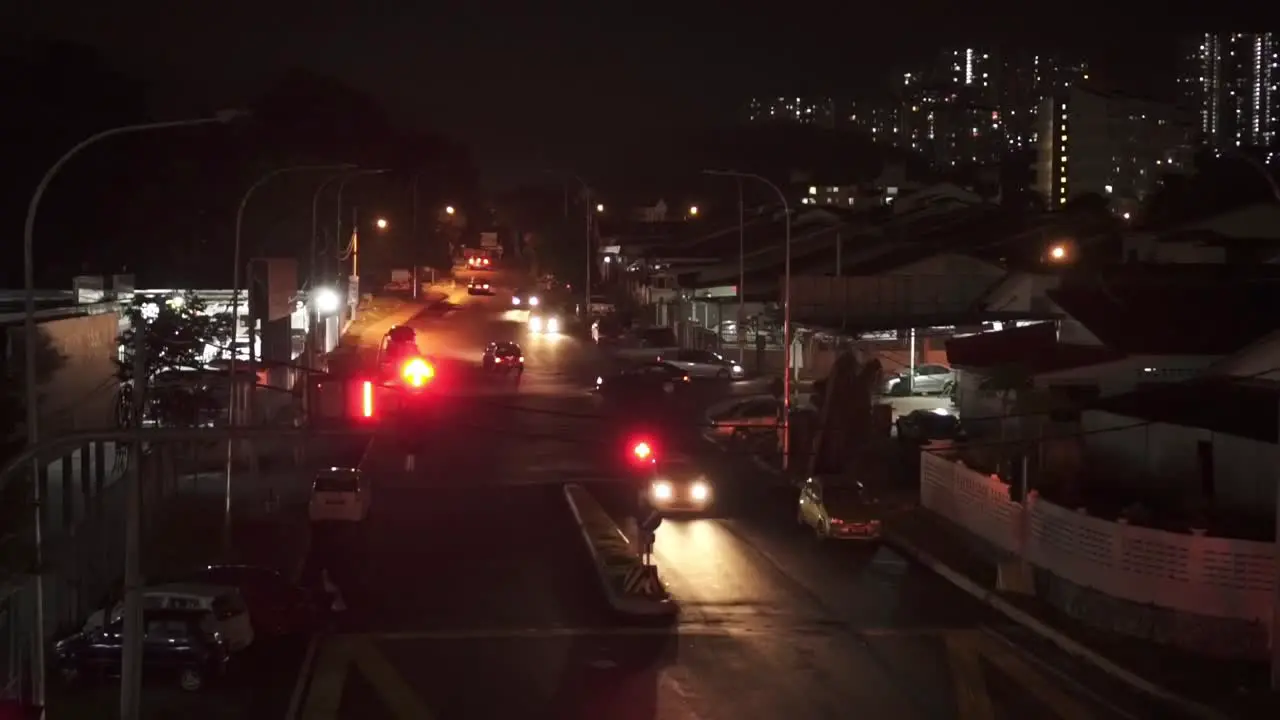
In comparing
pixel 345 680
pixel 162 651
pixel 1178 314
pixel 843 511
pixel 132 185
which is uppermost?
pixel 132 185

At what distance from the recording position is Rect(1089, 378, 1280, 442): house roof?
89.3 feet

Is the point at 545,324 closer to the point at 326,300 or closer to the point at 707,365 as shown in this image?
the point at 326,300

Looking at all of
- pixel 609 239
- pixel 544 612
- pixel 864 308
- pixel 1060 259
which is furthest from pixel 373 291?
pixel 544 612

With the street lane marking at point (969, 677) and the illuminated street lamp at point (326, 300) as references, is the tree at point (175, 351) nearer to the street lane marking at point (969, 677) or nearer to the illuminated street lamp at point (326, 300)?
the illuminated street lamp at point (326, 300)

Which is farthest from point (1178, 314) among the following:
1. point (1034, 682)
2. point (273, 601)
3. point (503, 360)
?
point (503, 360)

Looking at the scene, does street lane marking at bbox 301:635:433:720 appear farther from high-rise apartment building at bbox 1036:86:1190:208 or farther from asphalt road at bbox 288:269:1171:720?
high-rise apartment building at bbox 1036:86:1190:208

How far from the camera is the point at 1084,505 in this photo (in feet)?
84.8

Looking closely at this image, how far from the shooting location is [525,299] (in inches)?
4102

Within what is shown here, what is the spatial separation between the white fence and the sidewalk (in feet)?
2.14

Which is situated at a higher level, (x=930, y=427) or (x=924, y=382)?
(x=924, y=382)

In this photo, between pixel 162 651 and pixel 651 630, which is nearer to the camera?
pixel 162 651

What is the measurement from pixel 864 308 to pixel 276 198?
31.3 meters

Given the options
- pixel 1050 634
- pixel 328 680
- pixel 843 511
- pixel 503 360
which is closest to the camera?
pixel 328 680

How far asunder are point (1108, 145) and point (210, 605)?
5560 inches
